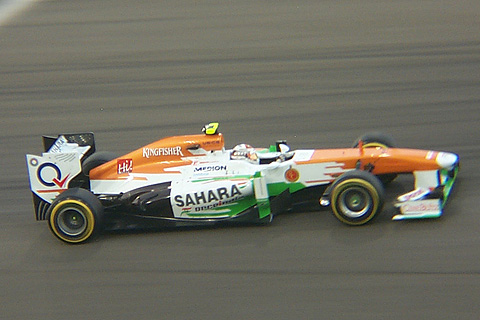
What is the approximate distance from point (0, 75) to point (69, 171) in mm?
7230

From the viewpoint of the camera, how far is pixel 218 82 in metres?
12.9

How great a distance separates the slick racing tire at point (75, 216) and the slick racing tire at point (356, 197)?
7.74 ft

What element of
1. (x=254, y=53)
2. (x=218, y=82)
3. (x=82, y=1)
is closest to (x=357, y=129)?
(x=218, y=82)

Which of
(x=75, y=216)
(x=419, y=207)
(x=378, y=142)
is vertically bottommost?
(x=419, y=207)

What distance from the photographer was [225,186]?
741 cm

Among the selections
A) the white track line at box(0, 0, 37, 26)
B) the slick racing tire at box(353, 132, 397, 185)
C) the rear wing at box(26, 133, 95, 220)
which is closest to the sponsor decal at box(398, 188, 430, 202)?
the slick racing tire at box(353, 132, 397, 185)

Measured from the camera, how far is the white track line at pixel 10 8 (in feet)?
57.4

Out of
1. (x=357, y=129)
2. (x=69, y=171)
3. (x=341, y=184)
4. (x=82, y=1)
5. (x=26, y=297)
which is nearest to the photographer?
(x=26, y=297)

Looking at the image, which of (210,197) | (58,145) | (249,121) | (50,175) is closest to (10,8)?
(249,121)

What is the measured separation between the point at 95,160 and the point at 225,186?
6.14 ft

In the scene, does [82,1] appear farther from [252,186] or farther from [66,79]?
[252,186]

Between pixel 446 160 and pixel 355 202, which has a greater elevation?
pixel 446 160

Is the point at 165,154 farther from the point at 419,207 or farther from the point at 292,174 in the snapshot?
the point at 419,207

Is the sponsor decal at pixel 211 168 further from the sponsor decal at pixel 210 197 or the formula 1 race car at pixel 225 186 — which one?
the sponsor decal at pixel 210 197
